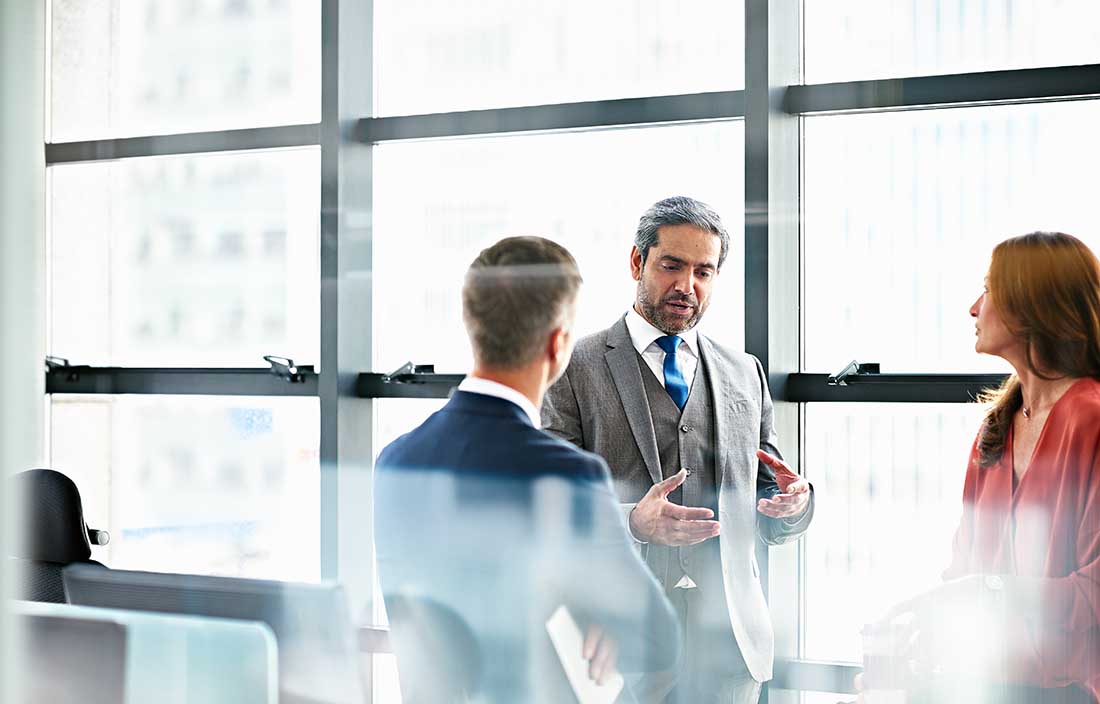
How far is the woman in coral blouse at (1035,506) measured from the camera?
54.9 inches

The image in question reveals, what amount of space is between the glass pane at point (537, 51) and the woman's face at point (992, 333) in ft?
2.81

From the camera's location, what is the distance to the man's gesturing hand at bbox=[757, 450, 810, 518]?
1907 millimetres

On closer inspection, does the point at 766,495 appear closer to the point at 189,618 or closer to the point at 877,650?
the point at 877,650

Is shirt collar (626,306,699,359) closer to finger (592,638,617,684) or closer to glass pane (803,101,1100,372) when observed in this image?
glass pane (803,101,1100,372)

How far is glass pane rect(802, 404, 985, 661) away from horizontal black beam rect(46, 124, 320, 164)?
1154mm

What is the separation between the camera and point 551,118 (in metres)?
2.26

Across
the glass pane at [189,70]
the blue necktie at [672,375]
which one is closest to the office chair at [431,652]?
the blue necktie at [672,375]

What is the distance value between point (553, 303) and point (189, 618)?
538mm

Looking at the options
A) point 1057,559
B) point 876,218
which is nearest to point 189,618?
point 1057,559

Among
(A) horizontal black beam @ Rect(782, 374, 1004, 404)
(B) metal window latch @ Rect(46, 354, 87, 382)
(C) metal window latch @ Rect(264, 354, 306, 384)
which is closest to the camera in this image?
(B) metal window latch @ Rect(46, 354, 87, 382)

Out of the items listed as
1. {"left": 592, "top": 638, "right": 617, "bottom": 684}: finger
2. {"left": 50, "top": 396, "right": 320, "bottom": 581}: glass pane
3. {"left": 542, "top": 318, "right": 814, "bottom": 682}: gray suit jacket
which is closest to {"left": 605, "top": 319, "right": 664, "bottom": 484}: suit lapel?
{"left": 542, "top": 318, "right": 814, "bottom": 682}: gray suit jacket

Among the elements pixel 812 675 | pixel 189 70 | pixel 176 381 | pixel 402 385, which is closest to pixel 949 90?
pixel 812 675

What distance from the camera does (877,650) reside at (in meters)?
1.81

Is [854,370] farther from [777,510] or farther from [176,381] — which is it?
[176,381]
